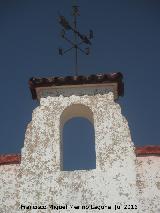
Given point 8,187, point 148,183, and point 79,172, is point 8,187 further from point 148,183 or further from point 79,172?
point 148,183

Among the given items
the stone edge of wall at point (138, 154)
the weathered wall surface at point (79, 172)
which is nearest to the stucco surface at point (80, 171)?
the weathered wall surface at point (79, 172)

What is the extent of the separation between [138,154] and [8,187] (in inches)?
98.6

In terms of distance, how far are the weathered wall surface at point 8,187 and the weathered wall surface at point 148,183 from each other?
2276 millimetres

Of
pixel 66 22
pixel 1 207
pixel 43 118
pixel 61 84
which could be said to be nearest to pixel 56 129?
pixel 43 118

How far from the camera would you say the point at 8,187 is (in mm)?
7309

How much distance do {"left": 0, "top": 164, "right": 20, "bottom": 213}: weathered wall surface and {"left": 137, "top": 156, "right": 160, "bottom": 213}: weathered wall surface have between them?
2276mm

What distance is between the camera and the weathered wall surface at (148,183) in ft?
22.4

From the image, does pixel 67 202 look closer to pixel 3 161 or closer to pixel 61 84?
pixel 3 161

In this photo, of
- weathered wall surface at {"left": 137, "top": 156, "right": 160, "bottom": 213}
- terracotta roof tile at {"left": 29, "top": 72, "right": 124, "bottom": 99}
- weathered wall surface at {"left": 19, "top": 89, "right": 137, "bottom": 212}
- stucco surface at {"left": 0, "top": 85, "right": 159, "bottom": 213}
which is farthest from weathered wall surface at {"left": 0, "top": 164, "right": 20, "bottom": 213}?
weathered wall surface at {"left": 137, "top": 156, "right": 160, "bottom": 213}

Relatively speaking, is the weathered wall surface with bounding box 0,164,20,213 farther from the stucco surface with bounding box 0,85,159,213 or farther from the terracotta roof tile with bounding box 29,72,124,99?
the terracotta roof tile with bounding box 29,72,124,99

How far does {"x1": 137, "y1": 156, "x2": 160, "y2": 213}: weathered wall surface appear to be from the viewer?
22.4 ft

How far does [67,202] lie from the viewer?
6.96 meters

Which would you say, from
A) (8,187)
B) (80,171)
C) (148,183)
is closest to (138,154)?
(148,183)

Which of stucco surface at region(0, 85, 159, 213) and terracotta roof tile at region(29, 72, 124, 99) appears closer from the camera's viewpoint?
stucco surface at region(0, 85, 159, 213)
